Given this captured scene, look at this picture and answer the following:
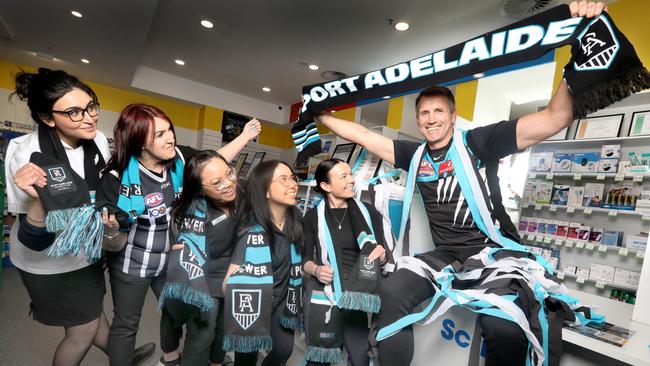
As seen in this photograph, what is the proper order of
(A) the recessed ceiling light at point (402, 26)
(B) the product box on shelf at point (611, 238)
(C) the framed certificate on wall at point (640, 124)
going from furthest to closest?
(A) the recessed ceiling light at point (402, 26) < (B) the product box on shelf at point (611, 238) < (C) the framed certificate on wall at point (640, 124)

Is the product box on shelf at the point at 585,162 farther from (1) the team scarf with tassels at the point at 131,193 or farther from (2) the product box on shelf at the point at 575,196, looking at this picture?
(1) the team scarf with tassels at the point at 131,193

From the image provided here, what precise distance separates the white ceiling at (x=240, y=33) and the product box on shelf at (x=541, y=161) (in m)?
1.75

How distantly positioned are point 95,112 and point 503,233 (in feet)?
6.49

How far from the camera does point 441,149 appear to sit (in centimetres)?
156

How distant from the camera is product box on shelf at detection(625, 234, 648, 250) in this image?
317 centimetres

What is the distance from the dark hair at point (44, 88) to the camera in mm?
1393

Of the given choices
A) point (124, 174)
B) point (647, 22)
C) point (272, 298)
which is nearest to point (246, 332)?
point (272, 298)

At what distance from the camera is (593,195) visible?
356 cm

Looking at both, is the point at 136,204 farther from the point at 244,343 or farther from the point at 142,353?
the point at 142,353

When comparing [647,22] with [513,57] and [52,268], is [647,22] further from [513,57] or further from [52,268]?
[52,268]

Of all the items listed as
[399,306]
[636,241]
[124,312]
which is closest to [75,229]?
[124,312]

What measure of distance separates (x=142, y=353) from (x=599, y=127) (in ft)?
15.7

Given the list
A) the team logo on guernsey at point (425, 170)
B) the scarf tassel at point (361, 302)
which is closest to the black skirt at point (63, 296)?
the scarf tassel at point (361, 302)

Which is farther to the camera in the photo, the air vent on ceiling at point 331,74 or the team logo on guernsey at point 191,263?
the air vent on ceiling at point 331,74
